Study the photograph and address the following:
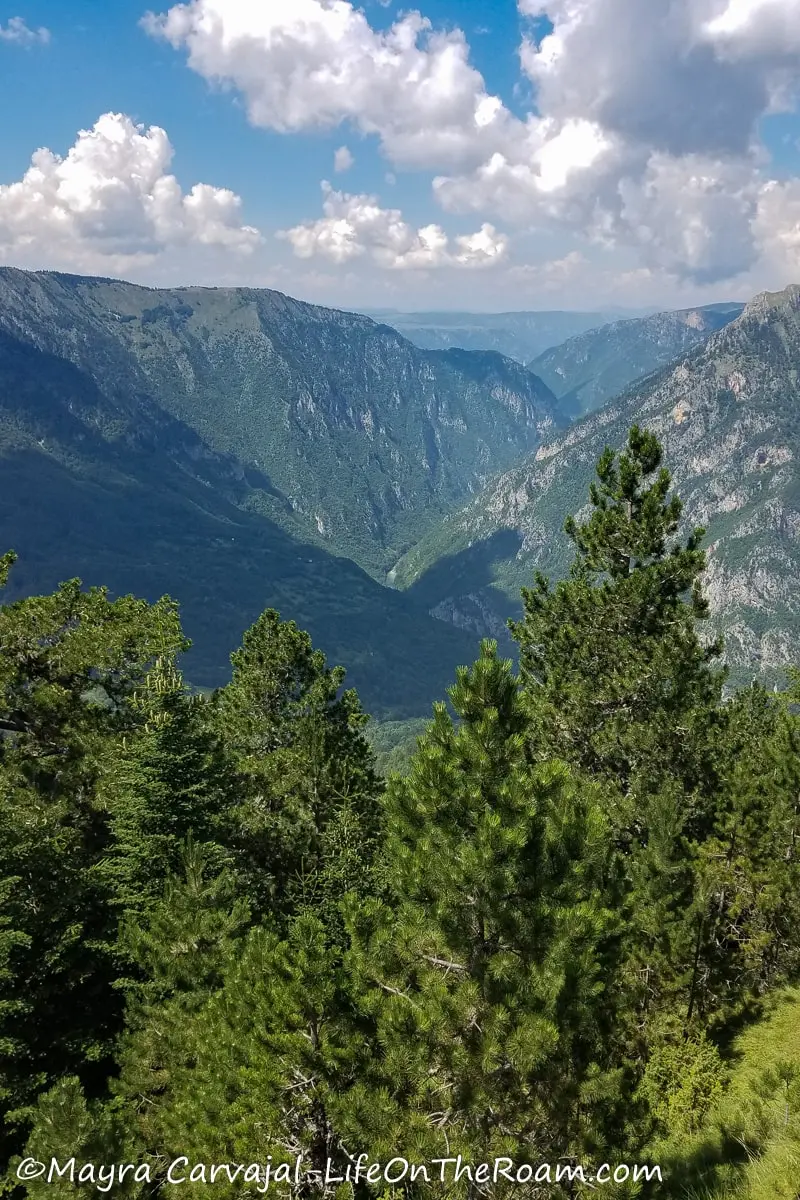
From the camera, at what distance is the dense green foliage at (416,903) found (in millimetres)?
10500

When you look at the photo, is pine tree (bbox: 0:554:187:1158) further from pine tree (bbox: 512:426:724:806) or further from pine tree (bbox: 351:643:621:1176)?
pine tree (bbox: 512:426:724:806)

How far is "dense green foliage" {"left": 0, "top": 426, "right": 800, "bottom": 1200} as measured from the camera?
10.5m

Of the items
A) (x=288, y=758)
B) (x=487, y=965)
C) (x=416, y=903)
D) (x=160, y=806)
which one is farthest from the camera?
(x=288, y=758)

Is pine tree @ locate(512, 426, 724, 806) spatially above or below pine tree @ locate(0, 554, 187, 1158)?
above

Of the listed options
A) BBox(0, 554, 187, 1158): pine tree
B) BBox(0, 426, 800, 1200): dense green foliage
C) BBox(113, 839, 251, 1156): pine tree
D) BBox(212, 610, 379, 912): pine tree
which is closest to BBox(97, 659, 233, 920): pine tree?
BBox(0, 426, 800, 1200): dense green foliage

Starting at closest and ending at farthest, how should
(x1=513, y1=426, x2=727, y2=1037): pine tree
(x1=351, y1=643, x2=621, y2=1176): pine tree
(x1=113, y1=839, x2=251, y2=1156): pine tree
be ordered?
(x1=351, y1=643, x2=621, y2=1176): pine tree
(x1=113, y1=839, x2=251, y2=1156): pine tree
(x1=513, y1=426, x2=727, y2=1037): pine tree

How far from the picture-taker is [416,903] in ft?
37.8

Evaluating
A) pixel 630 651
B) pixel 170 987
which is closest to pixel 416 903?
pixel 170 987

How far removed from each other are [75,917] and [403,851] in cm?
1304

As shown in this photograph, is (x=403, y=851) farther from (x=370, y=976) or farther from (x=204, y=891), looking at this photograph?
(x=204, y=891)

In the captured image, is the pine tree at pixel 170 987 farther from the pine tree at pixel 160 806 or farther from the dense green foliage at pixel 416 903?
the pine tree at pixel 160 806

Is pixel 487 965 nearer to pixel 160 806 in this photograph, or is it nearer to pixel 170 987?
pixel 170 987

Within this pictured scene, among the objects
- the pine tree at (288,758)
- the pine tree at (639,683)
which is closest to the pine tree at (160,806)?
the pine tree at (288,758)

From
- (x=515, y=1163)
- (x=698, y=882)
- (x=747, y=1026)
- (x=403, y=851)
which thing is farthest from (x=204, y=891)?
(x=747, y=1026)
